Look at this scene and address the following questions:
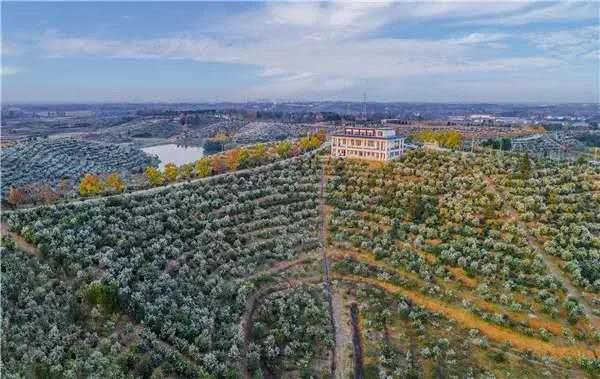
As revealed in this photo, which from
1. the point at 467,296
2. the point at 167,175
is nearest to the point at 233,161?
the point at 167,175

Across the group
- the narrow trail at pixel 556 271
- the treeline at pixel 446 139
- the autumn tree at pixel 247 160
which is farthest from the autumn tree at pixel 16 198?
the treeline at pixel 446 139

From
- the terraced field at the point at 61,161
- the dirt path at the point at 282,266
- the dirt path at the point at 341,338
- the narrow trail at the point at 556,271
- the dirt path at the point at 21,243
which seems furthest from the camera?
the terraced field at the point at 61,161

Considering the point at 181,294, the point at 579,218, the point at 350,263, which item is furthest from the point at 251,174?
the point at 579,218

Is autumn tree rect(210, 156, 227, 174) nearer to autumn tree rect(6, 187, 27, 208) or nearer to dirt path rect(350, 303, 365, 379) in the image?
autumn tree rect(6, 187, 27, 208)

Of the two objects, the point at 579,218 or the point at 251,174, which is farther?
the point at 251,174

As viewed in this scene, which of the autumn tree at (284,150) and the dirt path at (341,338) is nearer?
the dirt path at (341,338)

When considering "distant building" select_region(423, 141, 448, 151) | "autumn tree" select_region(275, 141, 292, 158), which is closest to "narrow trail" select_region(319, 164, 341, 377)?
"autumn tree" select_region(275, 141, 292, 158)

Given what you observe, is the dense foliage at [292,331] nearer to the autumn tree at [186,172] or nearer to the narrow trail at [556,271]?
the narrow trail at [556,271]

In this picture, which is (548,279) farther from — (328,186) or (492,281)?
(328,186)
